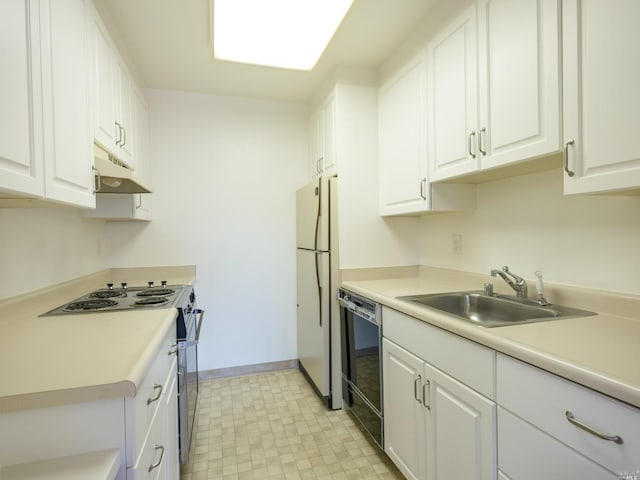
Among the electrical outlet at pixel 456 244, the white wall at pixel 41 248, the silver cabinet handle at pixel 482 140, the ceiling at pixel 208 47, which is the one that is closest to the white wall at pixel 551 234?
the electrical outlet at pixel 456 244

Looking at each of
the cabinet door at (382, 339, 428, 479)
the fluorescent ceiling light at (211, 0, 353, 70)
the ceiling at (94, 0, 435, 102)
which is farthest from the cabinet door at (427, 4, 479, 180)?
the cabinet door at (382, 339, 428, 479)

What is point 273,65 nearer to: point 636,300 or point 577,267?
point 577,267

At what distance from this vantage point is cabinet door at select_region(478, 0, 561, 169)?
123 centimetres

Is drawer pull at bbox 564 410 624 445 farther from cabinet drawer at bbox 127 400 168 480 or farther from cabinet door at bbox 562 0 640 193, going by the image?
cabinet drawer at bbox 127 400 168 480

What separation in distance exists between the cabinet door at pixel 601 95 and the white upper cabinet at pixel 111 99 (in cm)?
192

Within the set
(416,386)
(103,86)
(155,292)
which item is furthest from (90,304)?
(416,386)

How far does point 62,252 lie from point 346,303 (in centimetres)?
169

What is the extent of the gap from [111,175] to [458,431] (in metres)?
1.76

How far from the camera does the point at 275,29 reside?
1850 millimetres

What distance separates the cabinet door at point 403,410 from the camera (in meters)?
1.51

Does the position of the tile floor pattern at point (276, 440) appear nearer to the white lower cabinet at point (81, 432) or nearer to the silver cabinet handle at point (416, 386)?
the silver cabinet handle at point (416, 386)

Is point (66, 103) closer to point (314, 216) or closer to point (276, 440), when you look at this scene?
point (314, 216)

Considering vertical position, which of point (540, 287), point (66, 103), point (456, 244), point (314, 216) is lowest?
point (540, 287)

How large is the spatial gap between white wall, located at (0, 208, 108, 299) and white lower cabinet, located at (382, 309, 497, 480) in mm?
1719
